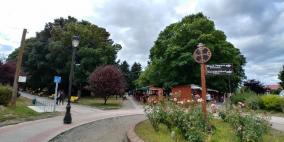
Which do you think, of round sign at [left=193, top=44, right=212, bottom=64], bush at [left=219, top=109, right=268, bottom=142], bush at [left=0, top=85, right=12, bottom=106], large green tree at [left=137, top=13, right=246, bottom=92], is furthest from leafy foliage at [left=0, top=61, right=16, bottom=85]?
bush at [left=219, top=109, right=268, bottom=142]

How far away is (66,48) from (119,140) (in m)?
43.7

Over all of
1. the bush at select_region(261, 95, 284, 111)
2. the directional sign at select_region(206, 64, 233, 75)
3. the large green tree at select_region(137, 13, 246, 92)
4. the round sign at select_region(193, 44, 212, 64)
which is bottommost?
the bush at select_region(261, 95, 284, 111)

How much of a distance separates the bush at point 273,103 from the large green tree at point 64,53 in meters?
28.2

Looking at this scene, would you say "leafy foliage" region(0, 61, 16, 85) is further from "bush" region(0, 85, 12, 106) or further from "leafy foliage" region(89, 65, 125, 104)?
"bush" region(0, 85, 12, 106)

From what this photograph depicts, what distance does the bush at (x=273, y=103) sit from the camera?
27864mm

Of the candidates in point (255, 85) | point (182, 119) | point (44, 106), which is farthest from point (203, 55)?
point (255, 85)

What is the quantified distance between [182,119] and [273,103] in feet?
69.1

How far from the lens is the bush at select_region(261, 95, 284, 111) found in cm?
2786

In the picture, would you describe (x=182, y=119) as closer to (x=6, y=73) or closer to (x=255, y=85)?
(x=6, y=73)

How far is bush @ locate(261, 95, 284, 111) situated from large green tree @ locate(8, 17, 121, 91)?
28.2 metres

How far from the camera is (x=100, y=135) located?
1284 cm

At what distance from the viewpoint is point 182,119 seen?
988cm

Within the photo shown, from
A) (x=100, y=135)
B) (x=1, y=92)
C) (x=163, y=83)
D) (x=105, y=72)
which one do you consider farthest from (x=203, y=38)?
(x=100, y=135)

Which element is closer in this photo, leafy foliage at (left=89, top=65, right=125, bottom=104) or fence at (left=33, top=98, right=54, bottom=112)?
fence at (left=33, top=98, right=54, bottom=112)
